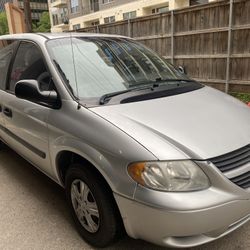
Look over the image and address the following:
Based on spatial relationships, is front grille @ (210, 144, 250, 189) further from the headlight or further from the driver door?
the driver door

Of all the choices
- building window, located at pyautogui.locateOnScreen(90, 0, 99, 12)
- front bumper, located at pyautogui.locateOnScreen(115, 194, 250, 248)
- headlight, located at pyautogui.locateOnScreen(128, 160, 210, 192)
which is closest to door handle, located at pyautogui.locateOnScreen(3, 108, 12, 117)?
front bumper, located at pyautogui.locateOnScreen(115, 194, 250, 248)

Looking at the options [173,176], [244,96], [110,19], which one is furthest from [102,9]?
[173,176]

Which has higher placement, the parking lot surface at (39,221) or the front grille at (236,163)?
the front grille at (236,163)

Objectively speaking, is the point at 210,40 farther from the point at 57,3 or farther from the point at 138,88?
the point at 57,3

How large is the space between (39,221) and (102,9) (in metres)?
28.4

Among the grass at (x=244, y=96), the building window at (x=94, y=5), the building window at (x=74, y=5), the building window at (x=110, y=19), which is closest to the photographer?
the grass at (x=244, y=96)

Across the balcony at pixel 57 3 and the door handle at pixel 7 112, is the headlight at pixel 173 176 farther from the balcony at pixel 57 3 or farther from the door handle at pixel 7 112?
the balcony at pixel 57 3

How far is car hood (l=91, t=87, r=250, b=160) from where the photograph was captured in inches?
79.2

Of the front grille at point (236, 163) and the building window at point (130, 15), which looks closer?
the front grille at point (236, 163)

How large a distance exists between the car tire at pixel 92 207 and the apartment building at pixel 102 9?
1957 cm

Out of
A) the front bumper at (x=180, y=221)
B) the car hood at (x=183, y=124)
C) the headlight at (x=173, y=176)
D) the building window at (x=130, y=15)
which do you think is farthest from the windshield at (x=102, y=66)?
the building window at (x=130, y=15)

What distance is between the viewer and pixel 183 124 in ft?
7.34

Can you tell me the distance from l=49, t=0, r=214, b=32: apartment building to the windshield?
18233 millimetres

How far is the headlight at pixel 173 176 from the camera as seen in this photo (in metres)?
1.93
